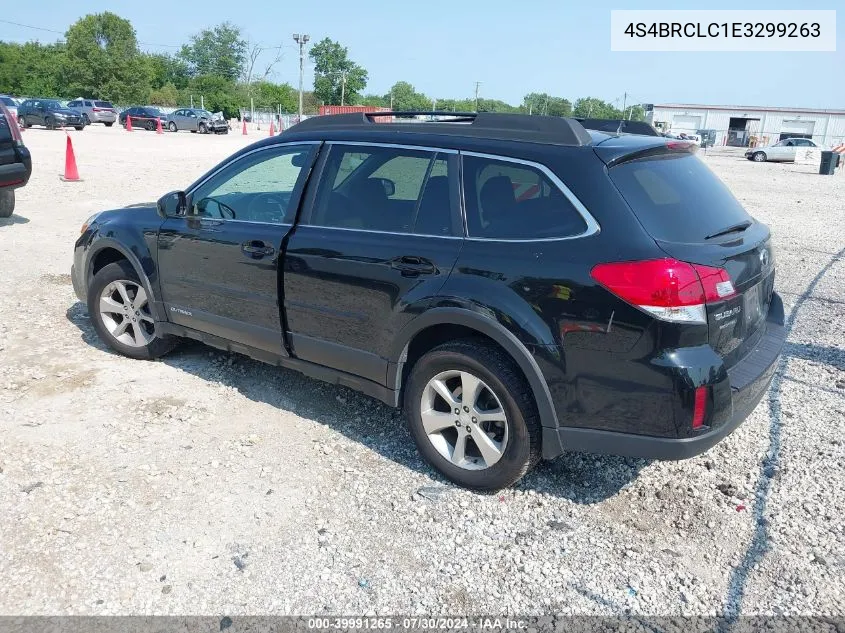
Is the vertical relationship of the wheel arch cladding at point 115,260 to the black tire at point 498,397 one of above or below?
above

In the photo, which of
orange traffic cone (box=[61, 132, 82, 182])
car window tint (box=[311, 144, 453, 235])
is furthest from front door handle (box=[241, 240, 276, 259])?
orange traffic cone (box=[61, 132, 82, 182])

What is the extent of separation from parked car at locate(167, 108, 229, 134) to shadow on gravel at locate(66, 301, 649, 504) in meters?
38.5

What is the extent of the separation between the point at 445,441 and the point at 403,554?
0.72 metres

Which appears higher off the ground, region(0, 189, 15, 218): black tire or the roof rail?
the roof rail

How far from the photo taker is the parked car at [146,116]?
42062 mm

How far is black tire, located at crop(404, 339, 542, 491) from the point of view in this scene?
3236mm

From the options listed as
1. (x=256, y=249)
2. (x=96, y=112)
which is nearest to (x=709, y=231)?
(x=256, y=249)

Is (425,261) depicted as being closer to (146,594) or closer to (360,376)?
(360,376)

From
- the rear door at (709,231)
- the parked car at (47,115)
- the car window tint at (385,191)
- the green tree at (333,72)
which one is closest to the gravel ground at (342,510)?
the rear door at (709,231)

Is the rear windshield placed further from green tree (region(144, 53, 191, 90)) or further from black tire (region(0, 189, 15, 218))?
green tree (region(144, 53, 191, 90))

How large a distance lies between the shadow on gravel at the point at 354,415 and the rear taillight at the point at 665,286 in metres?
1.17

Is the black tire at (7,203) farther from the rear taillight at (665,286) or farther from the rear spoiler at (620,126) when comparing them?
the rear taillight at (665,286)

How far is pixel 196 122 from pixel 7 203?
34061mm

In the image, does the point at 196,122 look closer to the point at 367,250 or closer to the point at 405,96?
the point at 367,250
